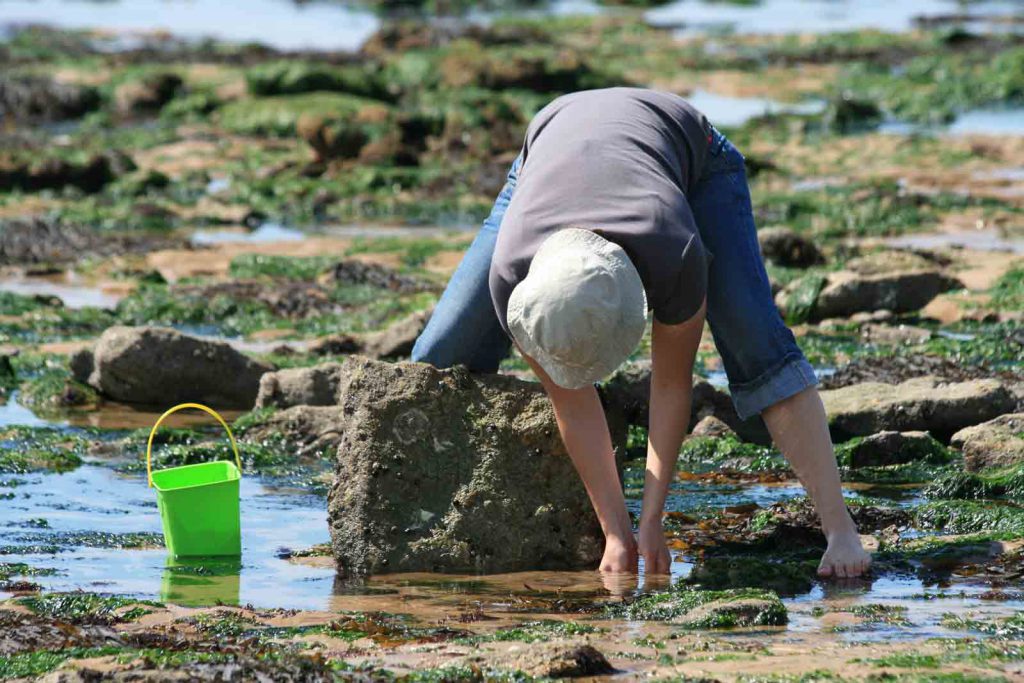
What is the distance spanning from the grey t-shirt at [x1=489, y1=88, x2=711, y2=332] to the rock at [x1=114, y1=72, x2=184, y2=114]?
19.3m

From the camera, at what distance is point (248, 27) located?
36375 mm

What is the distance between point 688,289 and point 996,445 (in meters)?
2.20

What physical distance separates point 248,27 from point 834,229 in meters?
25.7

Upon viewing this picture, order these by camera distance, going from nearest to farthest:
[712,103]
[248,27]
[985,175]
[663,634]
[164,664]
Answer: [164,664], [663,634], [985,175], [712,103], [248,27]

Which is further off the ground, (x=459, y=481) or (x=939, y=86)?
(x=939, y=86)

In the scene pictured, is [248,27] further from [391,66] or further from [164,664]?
[164,664]

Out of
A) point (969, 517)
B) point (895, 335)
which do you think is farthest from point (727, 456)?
point (895, 335)

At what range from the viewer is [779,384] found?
14.7 ft

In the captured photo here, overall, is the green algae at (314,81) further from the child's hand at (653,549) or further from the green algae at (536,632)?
the green algae at (536,632)

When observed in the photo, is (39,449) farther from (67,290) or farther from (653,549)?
(67,290)

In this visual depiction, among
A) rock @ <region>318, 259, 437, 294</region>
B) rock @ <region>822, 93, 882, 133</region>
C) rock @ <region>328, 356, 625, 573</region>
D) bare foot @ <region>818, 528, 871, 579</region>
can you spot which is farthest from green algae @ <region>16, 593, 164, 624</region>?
rock @ <region>822, 93, 882, 133</region>

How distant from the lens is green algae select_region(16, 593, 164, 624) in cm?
411

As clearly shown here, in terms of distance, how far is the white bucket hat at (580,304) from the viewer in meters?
3.81

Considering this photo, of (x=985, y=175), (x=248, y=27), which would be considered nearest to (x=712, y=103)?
(x=985, y=175)
